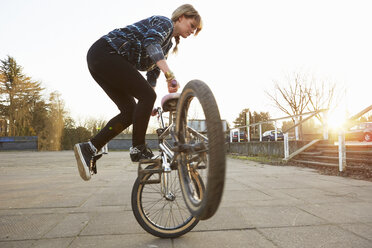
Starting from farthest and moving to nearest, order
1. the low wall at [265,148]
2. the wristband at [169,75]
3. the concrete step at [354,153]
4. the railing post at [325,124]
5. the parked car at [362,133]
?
1. the parked car at [362,133]
2. the low wall at [265,148]
3. the railing post at [325,124]
4. the concrete step at [354,153]
5. the wristband at [169,75]

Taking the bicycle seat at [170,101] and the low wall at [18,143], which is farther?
the low wall at [18,143]

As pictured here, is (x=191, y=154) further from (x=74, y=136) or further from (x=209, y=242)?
(x=74, y=136)

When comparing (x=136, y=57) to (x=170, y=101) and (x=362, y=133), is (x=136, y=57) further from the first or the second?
(x=362, y=133)

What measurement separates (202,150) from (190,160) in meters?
0.24

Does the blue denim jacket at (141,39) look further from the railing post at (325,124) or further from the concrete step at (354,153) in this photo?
the railing post at (325,124)

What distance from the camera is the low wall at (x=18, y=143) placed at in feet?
121

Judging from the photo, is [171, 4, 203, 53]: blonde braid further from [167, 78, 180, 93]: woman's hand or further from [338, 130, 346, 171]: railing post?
[338, 130, 346, 171]: railing post

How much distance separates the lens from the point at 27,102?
38.8m

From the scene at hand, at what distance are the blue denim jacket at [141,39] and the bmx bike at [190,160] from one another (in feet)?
1.43

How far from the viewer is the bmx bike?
143 centimetres

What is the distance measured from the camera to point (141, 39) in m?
2.25

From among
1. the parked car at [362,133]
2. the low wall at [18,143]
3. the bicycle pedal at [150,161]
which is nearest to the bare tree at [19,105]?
the low wall at [18,143]

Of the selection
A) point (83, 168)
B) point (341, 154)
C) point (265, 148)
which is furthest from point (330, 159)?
point (83, 168)

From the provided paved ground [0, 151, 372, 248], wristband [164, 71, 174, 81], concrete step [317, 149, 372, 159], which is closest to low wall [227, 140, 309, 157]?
concrete step [317, 149, 372, 159]
